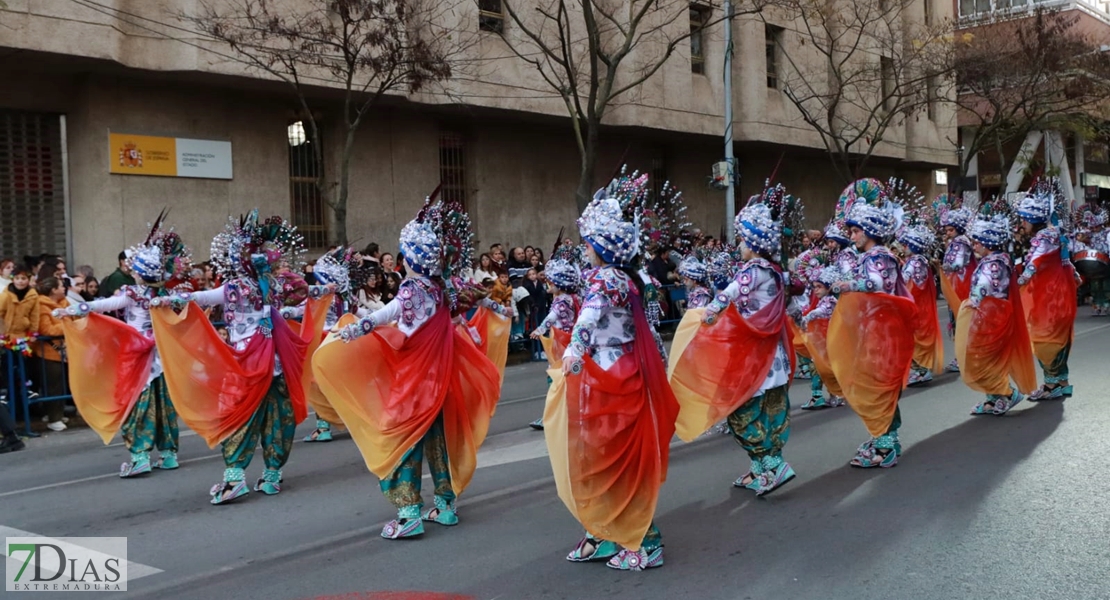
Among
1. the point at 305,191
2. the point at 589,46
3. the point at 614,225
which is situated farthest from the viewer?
the point at 305,191

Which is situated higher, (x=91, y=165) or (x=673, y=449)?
(x=91, y=165)

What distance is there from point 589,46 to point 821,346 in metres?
9.59

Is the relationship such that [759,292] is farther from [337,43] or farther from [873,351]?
[337,43]

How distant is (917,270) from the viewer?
11383 millimetres

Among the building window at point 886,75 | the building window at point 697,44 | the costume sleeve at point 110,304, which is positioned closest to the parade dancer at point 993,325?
the costume sleeve at point 110,304

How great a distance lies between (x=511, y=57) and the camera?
20.8 m

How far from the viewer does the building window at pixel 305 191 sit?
19.6 meters

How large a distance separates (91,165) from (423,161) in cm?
681

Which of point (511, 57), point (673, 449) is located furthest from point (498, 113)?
point (673, 449)

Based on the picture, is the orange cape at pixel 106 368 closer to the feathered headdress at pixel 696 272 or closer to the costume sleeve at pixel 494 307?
the costume sleeve at pixel 494 307

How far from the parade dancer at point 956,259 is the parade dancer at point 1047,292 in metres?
0.63

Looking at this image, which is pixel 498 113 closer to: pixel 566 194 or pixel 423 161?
pixel 423 161

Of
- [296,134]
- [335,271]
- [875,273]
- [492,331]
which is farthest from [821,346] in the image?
[296,134]

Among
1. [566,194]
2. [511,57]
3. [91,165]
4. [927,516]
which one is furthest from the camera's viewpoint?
[566,194]
